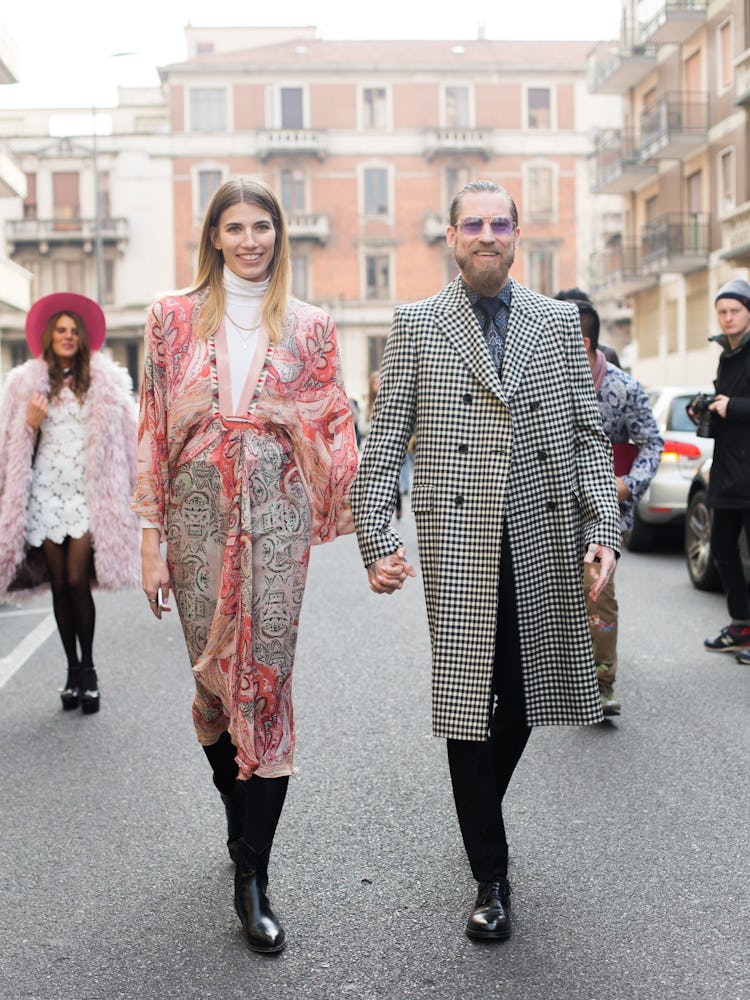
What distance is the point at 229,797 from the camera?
4.14 metres

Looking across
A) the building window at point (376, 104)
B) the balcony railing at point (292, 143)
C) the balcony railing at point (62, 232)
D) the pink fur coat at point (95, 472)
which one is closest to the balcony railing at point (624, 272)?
the balcony railing at point (292, 143)

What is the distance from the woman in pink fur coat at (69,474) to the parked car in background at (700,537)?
5242mm

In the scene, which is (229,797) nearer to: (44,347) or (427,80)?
(44,347)

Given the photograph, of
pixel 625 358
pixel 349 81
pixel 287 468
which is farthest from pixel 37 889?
pixel 349 81

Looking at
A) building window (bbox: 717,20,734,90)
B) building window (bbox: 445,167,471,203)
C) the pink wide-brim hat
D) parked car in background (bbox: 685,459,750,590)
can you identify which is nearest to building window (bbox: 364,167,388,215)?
building window (bbox: 445,167,471,203)

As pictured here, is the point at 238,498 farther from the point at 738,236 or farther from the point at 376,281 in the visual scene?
the point at 376,281

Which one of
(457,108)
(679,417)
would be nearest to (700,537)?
(679,417)

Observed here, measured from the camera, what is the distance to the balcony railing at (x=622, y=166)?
40688mm

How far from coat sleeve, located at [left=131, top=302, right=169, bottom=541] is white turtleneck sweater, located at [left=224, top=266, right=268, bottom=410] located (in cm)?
19

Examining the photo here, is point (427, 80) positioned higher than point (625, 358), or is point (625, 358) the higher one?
point (427, 80)

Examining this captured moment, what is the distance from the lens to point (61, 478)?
268 inches

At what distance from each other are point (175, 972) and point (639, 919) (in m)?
1.25

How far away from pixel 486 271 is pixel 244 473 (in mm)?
852

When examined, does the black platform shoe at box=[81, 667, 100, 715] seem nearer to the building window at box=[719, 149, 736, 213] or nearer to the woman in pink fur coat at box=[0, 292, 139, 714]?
the woman in pink fur coat at box=[0, 292, 139, 714]
